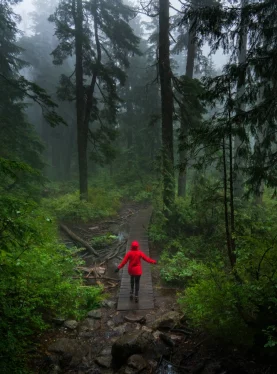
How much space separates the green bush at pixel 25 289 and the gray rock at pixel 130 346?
1.40 m

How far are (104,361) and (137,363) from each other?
28.4 inches

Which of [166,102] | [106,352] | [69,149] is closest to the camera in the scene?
[106,352]

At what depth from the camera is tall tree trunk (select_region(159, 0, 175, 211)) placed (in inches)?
478

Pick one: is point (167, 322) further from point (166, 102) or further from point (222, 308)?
point (166, 102)

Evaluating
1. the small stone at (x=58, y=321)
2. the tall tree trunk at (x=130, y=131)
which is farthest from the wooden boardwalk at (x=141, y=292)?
the tall tree trunk at (x=130, y=131)

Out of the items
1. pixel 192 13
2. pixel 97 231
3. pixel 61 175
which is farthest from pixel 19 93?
pixel 61 175

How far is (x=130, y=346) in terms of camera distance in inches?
185

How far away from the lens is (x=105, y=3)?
49.2 ft

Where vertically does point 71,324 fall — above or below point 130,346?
below

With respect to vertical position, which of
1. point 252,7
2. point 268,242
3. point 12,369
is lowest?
point 12,369

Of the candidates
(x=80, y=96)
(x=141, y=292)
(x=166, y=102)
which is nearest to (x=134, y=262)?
(x=141, y=292)

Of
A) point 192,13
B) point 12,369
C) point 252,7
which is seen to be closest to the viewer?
point 12,369

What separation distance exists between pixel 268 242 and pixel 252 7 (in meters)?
4.92

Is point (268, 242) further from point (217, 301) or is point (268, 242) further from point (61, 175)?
point (61, 175)
